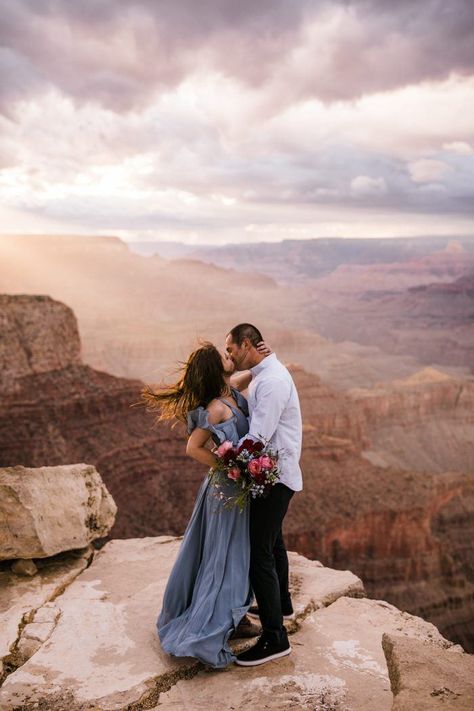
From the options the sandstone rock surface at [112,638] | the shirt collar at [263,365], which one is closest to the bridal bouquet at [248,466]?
the shirt collar at [263,365]

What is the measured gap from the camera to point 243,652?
403 cm

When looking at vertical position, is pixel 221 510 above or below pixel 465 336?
above

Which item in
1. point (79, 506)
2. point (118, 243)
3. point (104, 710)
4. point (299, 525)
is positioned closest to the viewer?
point (104, 710)

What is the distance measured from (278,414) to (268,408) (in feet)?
0.27

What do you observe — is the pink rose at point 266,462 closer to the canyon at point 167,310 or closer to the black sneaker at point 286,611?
the black sneaker at point 286,611

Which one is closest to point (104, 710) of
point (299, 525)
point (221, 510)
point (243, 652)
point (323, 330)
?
point (243, 652)

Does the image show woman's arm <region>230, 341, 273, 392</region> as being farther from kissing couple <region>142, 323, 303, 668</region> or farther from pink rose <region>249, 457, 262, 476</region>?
pink rose <region>249, 457, 262, 476</region>

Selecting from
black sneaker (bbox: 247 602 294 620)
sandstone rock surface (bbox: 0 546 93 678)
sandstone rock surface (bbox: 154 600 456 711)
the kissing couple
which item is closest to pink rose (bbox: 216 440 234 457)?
the kissing couple

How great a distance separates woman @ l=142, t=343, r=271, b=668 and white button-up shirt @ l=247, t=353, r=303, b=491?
18cm

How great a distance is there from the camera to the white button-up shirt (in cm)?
380

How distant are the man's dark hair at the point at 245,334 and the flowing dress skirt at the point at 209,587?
0.94 metres

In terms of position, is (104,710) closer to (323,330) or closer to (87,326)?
(87,326)

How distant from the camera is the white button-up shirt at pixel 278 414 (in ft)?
12.5

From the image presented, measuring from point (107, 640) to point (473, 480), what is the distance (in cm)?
3163
